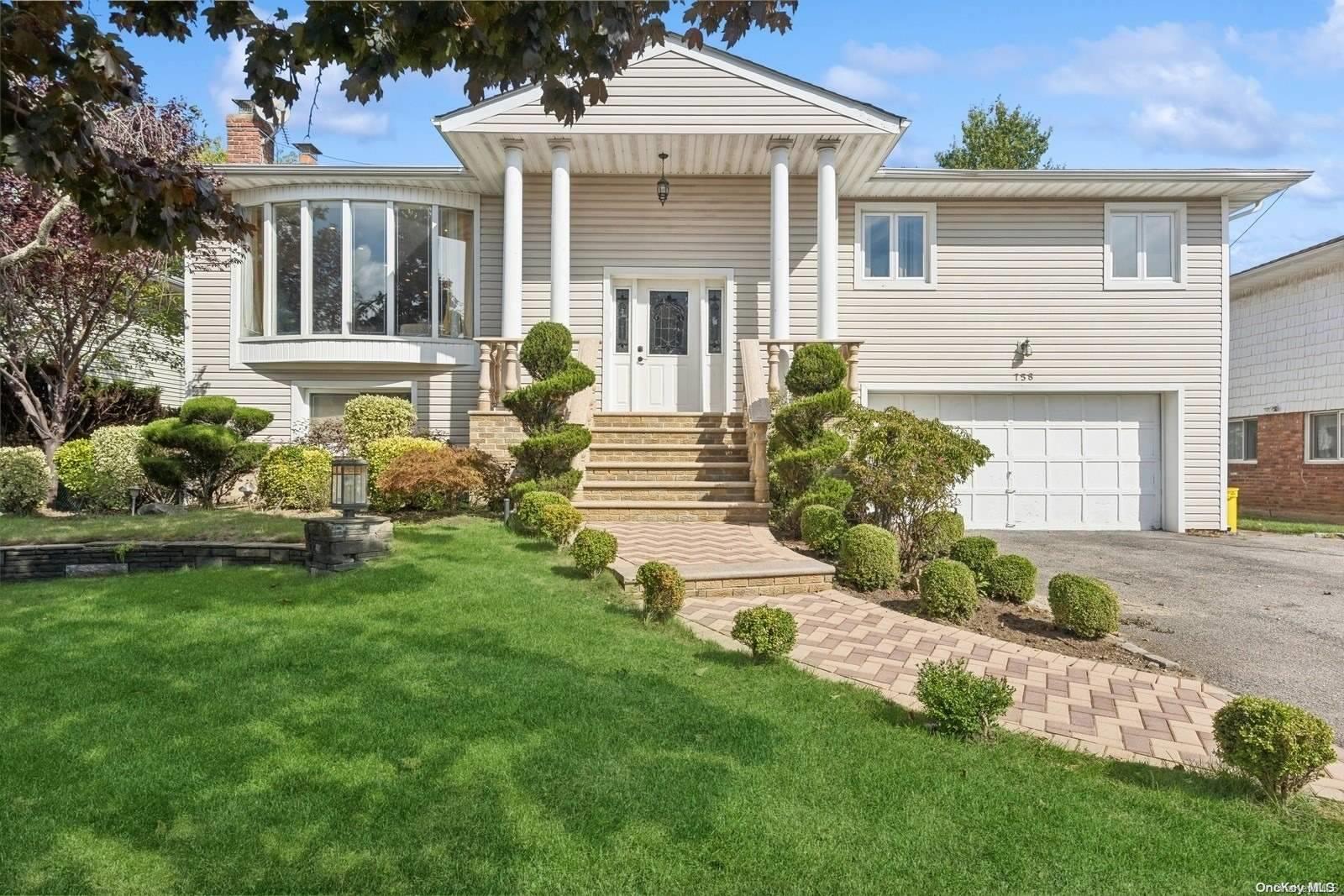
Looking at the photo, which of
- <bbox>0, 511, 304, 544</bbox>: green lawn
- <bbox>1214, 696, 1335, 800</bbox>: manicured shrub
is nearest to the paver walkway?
<bbox>1214, 696, 1335, 800</bbox>: manicured shrub

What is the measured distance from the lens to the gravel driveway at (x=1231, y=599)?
448 centimetres

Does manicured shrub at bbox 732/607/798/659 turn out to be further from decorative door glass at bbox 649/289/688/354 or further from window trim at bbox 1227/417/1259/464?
window trim at bbox 1227/417/1259/464

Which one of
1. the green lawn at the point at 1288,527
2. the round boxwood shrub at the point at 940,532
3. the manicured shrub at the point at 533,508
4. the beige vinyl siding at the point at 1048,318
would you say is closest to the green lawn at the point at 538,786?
the manicured shrub at the point at 533,508

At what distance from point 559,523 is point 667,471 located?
2.54 meters

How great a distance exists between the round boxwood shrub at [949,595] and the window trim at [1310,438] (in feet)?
41.8

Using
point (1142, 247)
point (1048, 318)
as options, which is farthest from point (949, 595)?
point (1142, 247)

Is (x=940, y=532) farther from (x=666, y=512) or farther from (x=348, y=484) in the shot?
(x=348, y=484)

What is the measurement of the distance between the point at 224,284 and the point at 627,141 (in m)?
6.51

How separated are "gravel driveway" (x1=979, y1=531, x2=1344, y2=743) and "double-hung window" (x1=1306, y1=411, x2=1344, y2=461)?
3890 millimetres

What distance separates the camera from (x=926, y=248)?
37.5 feet

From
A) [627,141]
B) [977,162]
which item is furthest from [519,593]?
[977,162]

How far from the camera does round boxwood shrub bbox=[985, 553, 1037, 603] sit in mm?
5844

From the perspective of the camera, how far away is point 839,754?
3014 millimetres

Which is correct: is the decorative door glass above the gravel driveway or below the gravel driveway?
above
